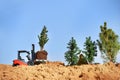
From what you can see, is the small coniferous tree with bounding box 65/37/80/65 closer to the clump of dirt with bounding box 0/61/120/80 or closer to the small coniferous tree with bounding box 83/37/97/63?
the small coniferous tree with bounding box 83/37/97/63

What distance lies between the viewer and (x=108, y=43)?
38625mm

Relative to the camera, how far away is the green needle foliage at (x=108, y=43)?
38094 mm

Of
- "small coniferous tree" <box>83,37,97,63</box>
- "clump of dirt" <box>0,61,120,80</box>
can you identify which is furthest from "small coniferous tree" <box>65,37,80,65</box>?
"clump of dirt" <box>0,61,120,80</box>

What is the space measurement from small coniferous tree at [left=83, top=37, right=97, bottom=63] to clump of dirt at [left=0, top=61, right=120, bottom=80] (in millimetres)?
17778

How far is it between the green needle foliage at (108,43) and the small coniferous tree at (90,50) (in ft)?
14.3

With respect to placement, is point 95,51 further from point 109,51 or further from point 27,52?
point 27,52

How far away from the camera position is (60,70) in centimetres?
2425

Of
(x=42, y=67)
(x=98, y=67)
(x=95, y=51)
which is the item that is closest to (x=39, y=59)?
(x=42, y=67)

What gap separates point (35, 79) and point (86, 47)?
24241mm

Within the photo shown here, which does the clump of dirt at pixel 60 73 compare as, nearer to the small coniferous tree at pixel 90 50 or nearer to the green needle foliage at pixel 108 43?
the green needle foliage at pixel 108 43

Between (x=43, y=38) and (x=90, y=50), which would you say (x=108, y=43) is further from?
(x=43, y=38)

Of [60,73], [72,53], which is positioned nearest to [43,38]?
[72,53]

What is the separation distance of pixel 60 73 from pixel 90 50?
68.7 feet

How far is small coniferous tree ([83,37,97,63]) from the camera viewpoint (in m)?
43.3
